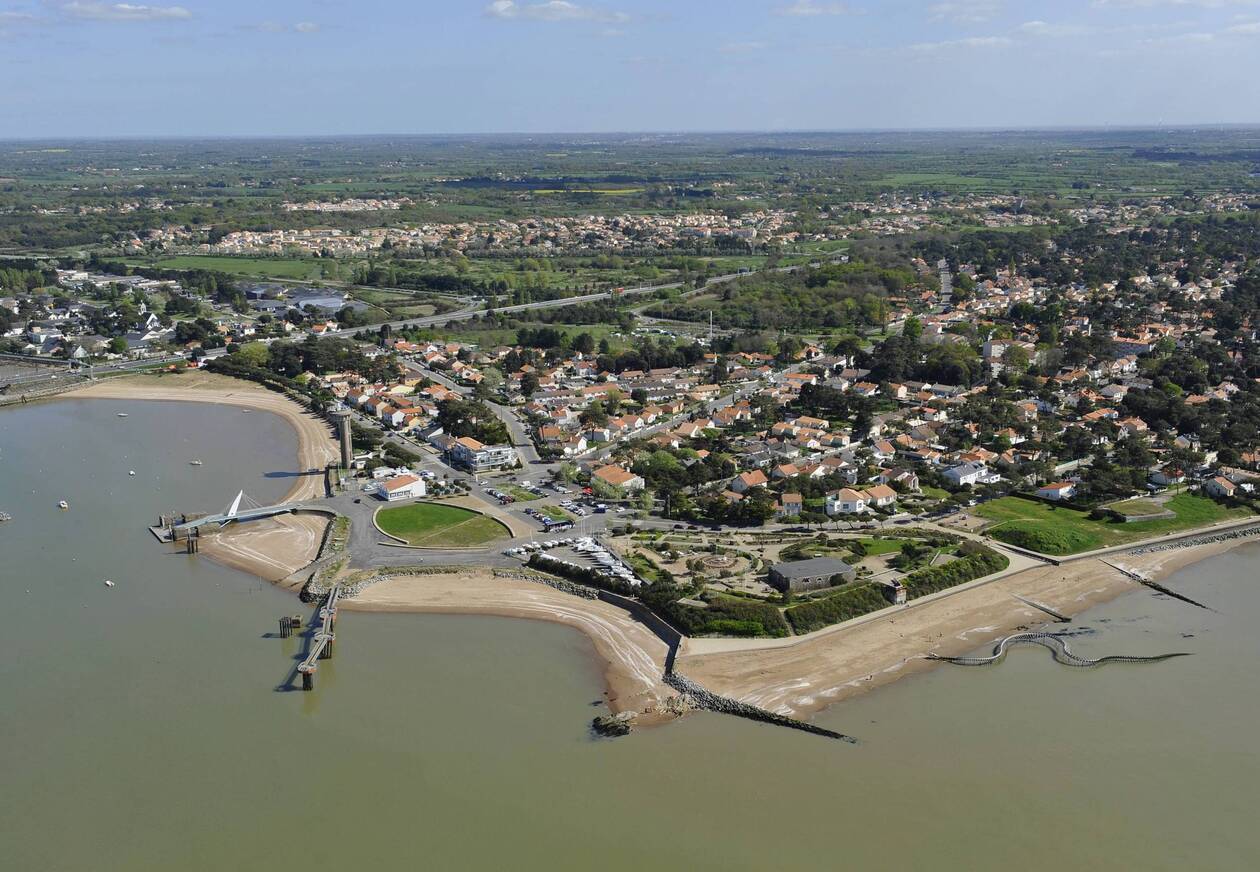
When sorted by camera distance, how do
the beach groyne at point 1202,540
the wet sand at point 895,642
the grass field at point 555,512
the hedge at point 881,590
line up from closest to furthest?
the wet sand at point 895,642, the hedge at point 881,590, the beach groyne at point 1202,540, the grass field at point 555,512

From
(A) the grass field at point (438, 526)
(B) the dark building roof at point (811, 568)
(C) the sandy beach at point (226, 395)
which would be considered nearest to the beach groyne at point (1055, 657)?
(B) the dark building roof at point (811, 568)

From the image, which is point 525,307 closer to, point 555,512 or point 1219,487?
point 555,512

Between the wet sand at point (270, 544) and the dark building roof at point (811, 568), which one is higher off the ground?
the dark building roof at point (811, 568)

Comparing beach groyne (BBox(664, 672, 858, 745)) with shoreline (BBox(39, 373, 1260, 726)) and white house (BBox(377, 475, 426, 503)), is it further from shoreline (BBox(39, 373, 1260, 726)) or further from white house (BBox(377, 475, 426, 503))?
white house (BBox(377, 475, 426, 503))

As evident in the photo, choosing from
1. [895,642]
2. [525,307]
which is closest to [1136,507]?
[895,642]

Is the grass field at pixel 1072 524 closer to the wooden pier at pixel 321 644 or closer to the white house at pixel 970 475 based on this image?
the white house at pixel 970 475

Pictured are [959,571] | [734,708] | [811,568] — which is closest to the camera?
[734,708]
